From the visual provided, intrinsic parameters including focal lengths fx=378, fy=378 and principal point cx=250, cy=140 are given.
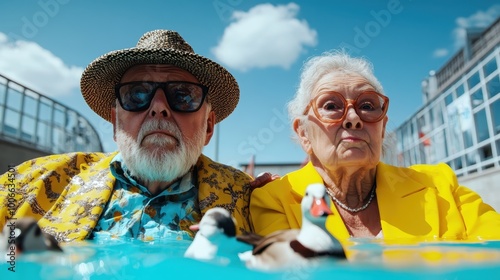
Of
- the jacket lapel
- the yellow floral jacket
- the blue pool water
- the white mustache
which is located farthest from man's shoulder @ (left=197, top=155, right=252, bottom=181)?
the blue pool water

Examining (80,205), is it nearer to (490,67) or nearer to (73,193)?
(73,193)

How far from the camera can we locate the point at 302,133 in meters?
2.56

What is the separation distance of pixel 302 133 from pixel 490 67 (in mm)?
4947

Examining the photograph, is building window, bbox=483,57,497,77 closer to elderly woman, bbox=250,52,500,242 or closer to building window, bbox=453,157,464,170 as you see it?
building window, bbox=453,157,464,170

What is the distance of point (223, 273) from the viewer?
37.0 inches

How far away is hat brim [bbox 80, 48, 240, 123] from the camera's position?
228cm

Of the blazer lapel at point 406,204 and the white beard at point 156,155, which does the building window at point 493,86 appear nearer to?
the blazer lapel at point 406,204

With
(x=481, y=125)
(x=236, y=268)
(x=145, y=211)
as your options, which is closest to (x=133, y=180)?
(x=145, y=211)

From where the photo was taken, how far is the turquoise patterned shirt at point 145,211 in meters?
2.10

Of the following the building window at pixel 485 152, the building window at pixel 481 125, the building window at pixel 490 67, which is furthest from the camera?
the building window at pixel 485 152

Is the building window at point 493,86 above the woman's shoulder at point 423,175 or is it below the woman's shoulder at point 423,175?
above

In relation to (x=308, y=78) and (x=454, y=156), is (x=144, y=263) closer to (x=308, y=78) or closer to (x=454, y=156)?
(x=308, y=78)

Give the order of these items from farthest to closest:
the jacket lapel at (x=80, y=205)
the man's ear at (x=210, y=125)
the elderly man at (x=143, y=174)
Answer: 1. the man's ear at (x=210, y=125)
2. the elderly man at (x=143, y=174)
3. the jacket lapel at (x=80, y=205)

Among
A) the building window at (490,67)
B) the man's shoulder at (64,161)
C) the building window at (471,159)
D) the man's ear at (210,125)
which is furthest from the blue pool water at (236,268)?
the building window at (471,159)
